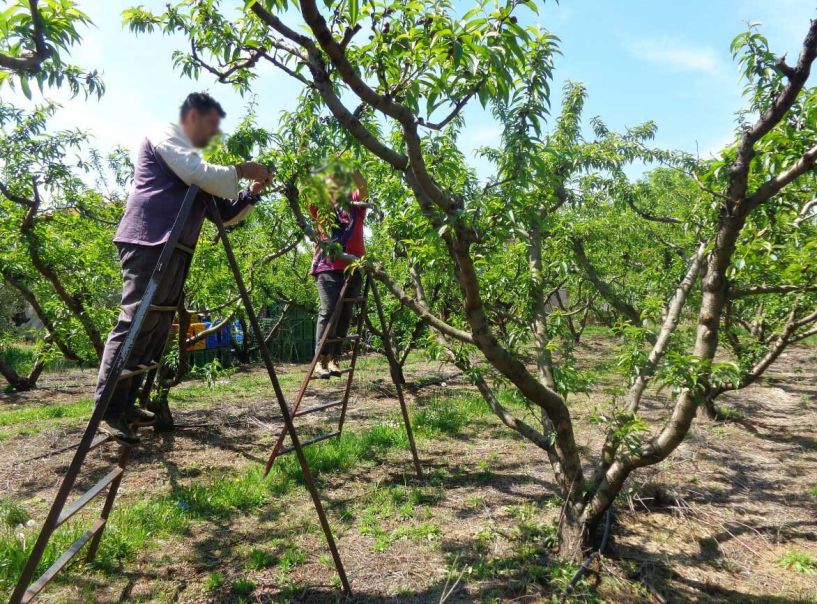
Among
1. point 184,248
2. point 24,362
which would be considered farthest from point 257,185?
point 24,362

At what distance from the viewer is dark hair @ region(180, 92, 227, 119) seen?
1.58m

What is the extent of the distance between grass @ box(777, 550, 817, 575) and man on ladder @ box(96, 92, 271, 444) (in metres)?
4.23

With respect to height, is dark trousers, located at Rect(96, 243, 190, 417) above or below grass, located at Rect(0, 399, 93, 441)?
above

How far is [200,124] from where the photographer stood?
156cm

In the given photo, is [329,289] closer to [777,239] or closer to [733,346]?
[777,239]

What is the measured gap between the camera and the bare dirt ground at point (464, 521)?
10.6 ft

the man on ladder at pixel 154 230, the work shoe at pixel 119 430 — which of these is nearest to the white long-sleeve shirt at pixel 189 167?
the man on ladder at pixel 154 230

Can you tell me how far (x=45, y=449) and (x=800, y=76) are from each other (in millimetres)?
6644

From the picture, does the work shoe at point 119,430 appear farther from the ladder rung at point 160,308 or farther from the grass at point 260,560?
the grass at point 260,560

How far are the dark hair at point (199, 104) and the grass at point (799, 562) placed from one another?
14.6ft

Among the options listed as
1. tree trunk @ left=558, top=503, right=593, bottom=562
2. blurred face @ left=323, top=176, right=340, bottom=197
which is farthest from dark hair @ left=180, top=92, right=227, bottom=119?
tree trunk @ left=558, top=503, right=593, bottom=562

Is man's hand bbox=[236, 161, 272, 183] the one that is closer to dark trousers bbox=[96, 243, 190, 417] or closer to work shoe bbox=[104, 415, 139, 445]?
dark trousers bbox=[96, 243, 190, 417]

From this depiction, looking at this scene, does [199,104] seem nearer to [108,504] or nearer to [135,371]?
[135,371]

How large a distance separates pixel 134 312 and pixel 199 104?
1468mm
